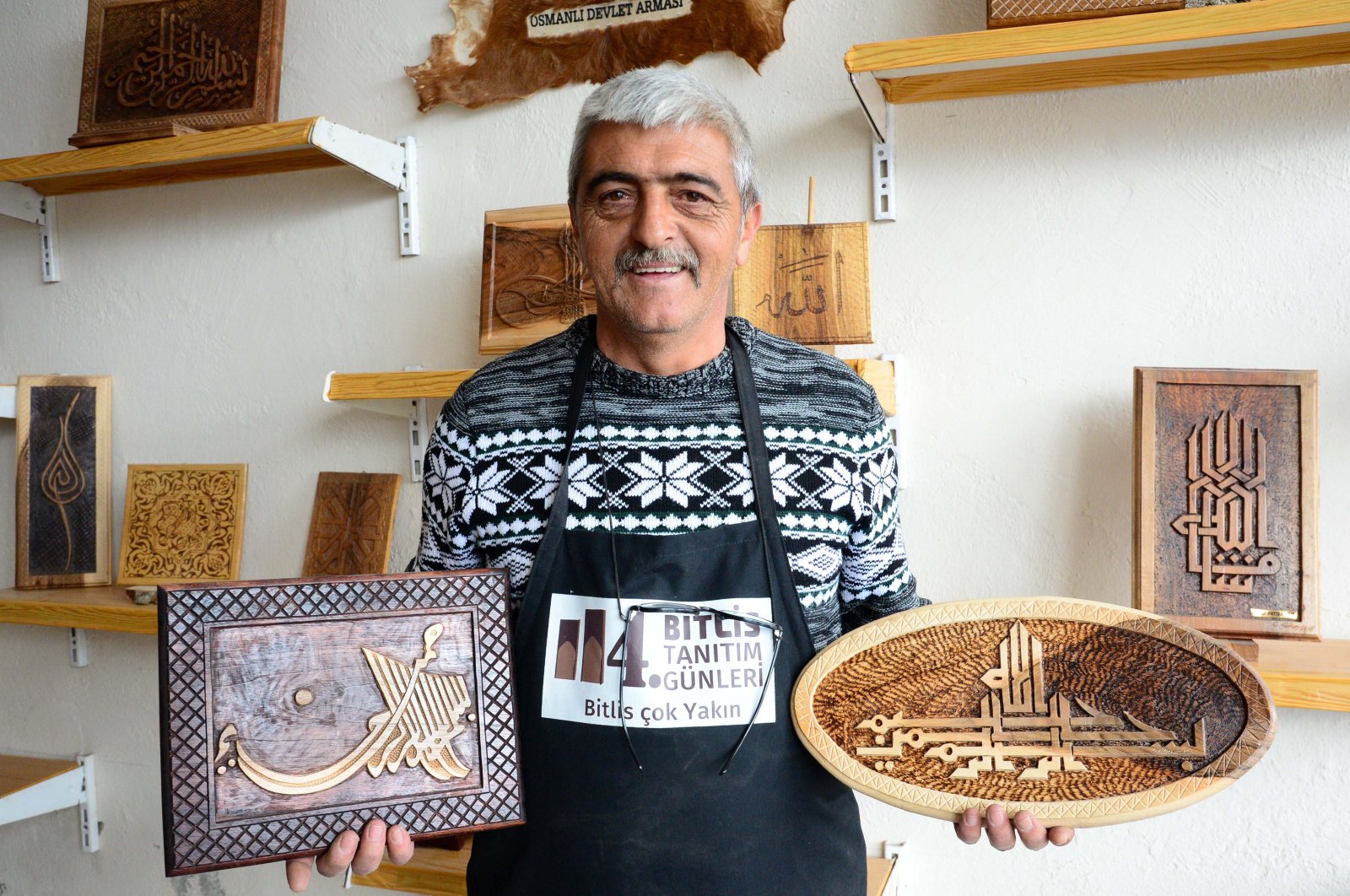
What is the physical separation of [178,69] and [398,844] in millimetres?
1659

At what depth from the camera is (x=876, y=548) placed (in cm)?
128

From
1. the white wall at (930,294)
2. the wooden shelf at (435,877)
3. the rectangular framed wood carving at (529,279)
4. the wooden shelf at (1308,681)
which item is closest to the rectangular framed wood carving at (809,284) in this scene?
the white wall at (930,294)

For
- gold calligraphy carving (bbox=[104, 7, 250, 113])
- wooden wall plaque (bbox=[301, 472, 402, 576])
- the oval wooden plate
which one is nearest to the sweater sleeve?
the oval wooden plate

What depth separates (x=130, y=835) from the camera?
2.34 metres

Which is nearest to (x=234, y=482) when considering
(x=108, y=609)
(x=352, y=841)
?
(x=108, y=609)

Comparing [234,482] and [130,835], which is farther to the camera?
[130,835]

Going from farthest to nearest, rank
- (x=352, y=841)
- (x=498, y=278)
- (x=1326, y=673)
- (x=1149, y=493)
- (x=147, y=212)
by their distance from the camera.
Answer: (x=147, y=212)
(x=498, y=278)
(x=1149, y=493)
(x=1326, y=673)
(x=352, y=841)

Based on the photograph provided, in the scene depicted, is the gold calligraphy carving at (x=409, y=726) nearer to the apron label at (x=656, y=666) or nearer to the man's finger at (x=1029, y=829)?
the apron label at (x=656, y=666)

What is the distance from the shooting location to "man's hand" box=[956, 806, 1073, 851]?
1043 millimetres

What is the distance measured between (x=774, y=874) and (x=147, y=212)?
1937 millimetres

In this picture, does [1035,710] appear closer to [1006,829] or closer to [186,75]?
[1006,829]

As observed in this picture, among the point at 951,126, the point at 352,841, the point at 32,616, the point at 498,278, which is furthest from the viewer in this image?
the point at 32,616

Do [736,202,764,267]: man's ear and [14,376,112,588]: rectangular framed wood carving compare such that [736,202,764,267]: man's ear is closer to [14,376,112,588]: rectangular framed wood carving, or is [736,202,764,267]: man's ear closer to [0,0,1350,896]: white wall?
[0,0,1350,896]: white wall

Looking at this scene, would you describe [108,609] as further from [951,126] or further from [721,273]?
[951,126]
